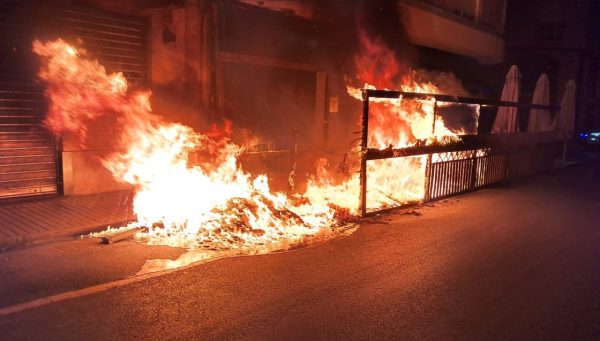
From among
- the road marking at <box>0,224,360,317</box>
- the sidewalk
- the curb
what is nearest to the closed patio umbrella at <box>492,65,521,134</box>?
the sidewalk

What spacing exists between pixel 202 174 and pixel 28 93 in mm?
3801

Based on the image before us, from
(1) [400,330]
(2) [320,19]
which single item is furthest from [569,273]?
(2) [320,19]

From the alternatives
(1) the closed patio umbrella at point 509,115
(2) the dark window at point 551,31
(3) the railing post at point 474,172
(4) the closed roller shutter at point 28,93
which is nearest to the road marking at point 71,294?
(4) the closed roller shutter at point 28,93

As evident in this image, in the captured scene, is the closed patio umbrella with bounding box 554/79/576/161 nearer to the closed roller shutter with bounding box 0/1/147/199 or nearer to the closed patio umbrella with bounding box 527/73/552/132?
the closed patio umbrella with bounding box 527/73/552/132

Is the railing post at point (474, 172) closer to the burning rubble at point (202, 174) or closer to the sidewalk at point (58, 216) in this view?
the burning rubble at point (202, 174)

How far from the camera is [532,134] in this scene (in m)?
16.0

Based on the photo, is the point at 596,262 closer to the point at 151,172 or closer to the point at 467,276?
the point at 467,276

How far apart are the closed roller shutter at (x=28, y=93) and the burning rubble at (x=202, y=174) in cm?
24

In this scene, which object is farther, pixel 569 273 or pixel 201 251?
pixel 201 251

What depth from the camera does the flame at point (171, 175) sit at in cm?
741

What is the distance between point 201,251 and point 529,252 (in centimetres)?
468

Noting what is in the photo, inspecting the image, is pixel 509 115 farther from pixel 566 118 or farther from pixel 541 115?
pixel 566 118

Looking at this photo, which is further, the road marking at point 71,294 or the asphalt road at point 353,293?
the road marking at point 71,294

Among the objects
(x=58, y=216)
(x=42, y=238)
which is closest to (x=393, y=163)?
(x=58, y=216)
